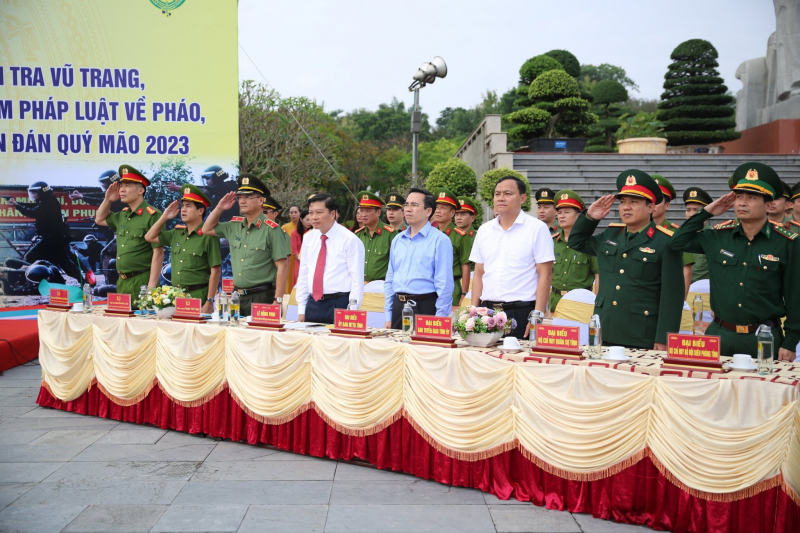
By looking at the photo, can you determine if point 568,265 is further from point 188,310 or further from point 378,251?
point 188,310

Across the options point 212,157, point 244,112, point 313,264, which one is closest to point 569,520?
point 313,264

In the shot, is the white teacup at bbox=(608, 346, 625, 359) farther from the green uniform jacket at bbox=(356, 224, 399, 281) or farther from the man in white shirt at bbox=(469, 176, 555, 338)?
the green uniform jacket at bbox=(356, 224, 399, 281)

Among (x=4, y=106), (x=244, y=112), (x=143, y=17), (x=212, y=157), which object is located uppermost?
(x=244, y=112)

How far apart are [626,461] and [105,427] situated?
3706 millimetres

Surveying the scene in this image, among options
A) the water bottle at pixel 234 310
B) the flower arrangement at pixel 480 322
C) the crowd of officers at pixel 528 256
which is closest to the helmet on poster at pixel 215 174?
the crowd of officers at pixel 528 256

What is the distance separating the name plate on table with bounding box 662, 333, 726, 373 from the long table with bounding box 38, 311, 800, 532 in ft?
0.22

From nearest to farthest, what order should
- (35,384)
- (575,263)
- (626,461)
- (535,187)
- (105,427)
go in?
(626,461), (105,427), (575,263), (35,384), (535,187)

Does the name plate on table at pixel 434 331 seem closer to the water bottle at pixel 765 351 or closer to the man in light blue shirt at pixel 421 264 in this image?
the man in light blue shirt at pixel 421 264

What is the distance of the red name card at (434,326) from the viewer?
3592mm

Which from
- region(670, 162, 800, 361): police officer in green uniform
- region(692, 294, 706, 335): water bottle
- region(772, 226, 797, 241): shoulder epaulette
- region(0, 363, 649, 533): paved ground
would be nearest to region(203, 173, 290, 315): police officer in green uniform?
region(0, 363, 649, 533): paved ground

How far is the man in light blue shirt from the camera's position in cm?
449

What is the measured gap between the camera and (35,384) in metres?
6.29

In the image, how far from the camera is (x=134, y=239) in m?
5.90

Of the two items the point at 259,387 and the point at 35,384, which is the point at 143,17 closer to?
the point at 35,384
